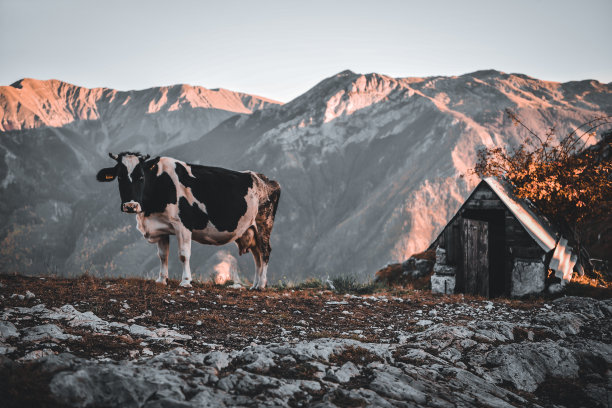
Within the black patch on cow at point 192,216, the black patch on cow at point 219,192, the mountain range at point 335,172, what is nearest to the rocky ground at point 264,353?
the black patch on cow at point 192,216

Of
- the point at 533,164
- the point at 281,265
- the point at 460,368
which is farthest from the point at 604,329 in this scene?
the point at 281,265

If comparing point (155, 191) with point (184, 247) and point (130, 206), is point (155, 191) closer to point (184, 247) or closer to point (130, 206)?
point (130, 206)

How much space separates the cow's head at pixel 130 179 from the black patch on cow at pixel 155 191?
0.77ft

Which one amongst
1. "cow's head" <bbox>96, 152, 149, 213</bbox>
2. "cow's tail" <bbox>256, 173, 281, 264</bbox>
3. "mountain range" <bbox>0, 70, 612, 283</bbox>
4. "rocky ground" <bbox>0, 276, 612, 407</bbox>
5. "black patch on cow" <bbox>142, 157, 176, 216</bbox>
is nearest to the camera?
"rocky ground" <bbox>0, 276, 612, 407</bbox>

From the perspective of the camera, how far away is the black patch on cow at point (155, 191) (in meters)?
9.34

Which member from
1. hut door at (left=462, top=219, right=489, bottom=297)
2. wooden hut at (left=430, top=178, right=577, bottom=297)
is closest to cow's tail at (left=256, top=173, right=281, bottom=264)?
wooden hut at (left=430, top=178, right=577, bottom=297)

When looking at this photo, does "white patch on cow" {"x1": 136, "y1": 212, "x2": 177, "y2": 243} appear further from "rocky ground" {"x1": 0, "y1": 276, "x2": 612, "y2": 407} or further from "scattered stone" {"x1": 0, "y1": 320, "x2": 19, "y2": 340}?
"scattered stone" {"x1": 0, "y1": 320, "x2": 19, "y2": 340}

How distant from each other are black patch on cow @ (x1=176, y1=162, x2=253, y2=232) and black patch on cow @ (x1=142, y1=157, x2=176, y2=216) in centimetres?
46

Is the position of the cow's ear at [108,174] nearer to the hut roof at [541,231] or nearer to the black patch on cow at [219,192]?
the black patch on cow at [219,192]

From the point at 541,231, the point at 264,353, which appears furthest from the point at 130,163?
the point at 541,231

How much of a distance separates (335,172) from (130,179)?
491 ft

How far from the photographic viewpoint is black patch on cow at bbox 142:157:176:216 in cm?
934

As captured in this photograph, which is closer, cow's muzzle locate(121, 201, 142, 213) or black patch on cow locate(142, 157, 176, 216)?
cow's muzzle locate(121, 201, 142, 213)

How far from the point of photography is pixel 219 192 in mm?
10523
